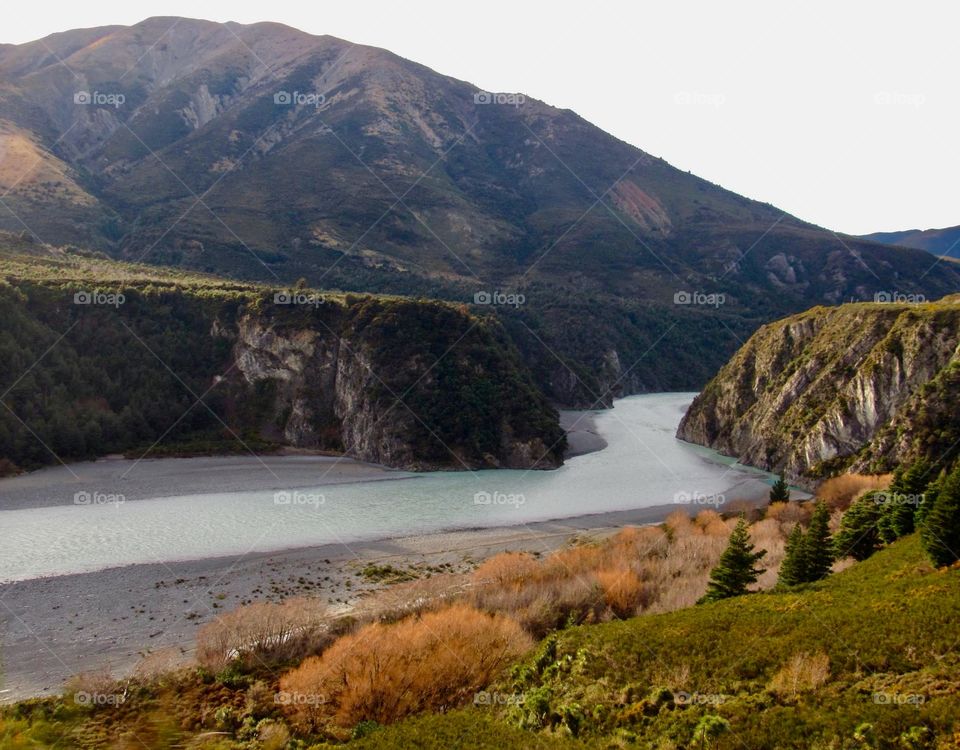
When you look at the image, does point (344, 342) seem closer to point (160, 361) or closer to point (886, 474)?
point (160, 361)

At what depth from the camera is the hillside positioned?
72062 mm

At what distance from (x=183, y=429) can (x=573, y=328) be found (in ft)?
312

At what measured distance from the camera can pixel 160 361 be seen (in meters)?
81.3

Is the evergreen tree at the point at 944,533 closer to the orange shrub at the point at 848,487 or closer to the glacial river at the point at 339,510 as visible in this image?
the orange shrub at the point at 848,487

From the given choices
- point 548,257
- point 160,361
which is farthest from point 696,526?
point 548,257

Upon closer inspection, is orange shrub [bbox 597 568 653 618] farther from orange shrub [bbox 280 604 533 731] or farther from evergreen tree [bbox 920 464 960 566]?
evergreen tree [bbox 920 464 960 566]
